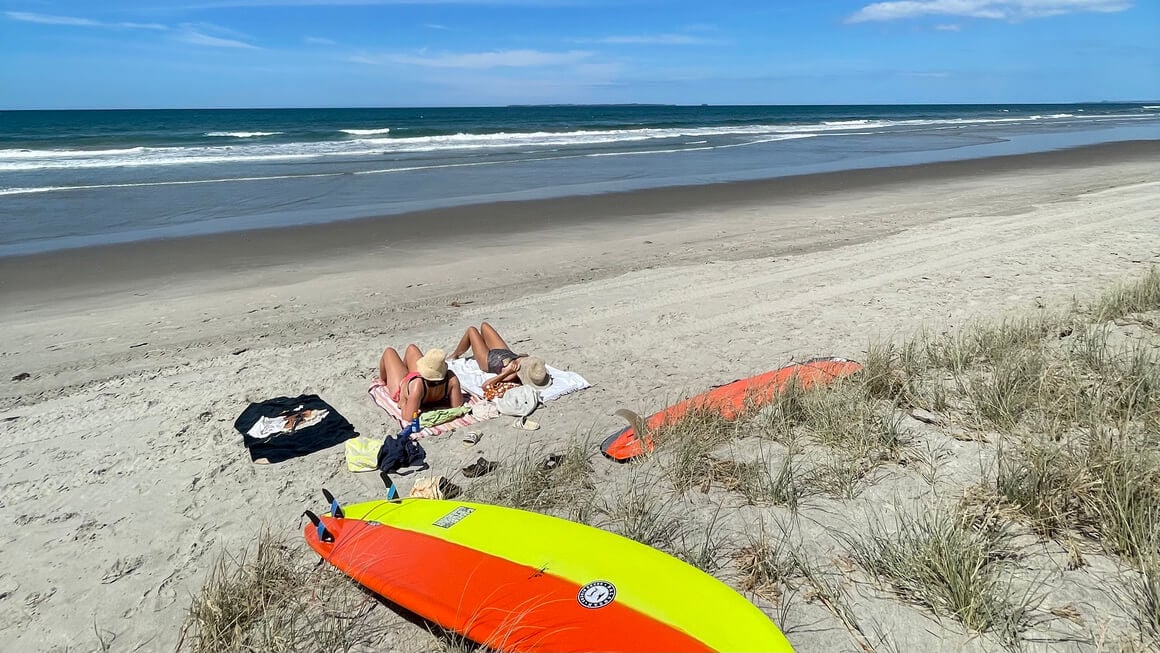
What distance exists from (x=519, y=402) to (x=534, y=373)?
0.99ft

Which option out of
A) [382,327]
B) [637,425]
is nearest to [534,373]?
[637,425]

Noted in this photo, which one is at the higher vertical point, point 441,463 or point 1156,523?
point 1156,523

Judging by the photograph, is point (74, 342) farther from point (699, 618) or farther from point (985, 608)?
point (985, 608)

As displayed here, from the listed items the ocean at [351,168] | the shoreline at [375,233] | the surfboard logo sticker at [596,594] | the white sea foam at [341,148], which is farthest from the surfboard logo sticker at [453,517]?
the white sea foam at [341,148]

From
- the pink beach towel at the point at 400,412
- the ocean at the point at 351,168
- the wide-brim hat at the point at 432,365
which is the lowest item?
the pink beach towel at the point at 400,412

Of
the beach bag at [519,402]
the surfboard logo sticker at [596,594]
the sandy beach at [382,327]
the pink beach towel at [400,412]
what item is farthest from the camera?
the beach bag at [519,402]

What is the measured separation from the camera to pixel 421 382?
16.3 ft

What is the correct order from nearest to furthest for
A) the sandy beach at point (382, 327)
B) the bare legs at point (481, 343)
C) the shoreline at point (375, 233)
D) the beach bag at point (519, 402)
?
the sandy beach at point (382, 327)
the beach bag at point (519, 402)
the bare legs at point (481, 343)
the shoreline at point (375, 233)

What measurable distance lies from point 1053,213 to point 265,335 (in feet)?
39.1

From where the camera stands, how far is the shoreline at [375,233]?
9125mm

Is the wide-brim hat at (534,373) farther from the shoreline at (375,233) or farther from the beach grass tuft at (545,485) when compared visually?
the shoreline at (375,233)

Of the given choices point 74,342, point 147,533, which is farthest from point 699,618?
point 74,342

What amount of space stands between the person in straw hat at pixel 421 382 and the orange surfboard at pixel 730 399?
1339 mm

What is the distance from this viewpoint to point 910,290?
24.6 feet
